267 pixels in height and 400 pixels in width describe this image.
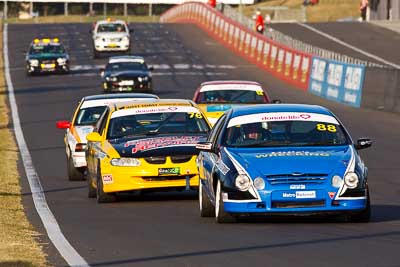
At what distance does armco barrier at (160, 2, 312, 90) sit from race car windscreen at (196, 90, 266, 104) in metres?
19.6

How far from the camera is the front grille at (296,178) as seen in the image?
13.4 metres

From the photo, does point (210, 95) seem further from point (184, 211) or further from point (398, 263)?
point (398, 263)

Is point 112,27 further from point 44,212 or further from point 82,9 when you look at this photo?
point 82,9

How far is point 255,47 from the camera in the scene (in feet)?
204

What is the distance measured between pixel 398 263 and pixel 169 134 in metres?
7.73

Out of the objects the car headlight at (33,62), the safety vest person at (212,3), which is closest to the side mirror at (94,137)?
the car headlight at (33,62)

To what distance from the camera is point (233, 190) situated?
13.5 m

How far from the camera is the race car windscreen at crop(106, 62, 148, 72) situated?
48.3m

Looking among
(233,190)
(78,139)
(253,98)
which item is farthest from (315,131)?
(253,98)

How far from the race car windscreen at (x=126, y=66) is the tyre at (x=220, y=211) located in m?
34.5

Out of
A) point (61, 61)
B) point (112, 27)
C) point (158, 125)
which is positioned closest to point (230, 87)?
point (158, 125)

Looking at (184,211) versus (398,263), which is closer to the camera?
(398,263)

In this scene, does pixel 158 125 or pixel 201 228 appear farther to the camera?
pixel 158 125

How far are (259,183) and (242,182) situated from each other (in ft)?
0.56
